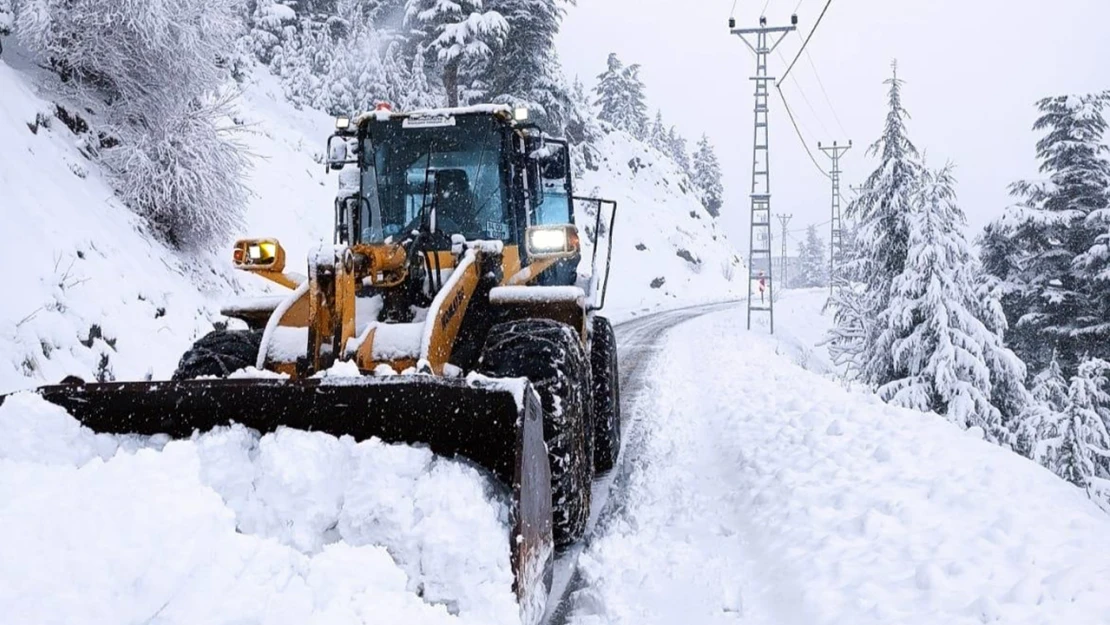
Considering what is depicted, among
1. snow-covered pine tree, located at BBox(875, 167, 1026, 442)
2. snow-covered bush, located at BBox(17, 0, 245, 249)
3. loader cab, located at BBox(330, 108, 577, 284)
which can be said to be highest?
snow-covered bush, located at BBox(17, 0, 245, 249)

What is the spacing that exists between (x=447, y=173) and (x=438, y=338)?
1777 millimetres

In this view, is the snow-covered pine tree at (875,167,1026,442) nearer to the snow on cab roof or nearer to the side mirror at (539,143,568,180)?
the side mirror at (539,143,568,180)

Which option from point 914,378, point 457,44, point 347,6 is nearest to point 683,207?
point 347,6

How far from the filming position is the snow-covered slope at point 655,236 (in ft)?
136

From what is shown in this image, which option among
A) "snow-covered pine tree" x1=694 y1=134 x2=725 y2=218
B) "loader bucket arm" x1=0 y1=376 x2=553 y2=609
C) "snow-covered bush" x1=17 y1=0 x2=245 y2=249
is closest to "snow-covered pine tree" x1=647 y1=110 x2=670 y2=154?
"snow-covered pine tree" x1=694 y1=134 x2=725 y2=218

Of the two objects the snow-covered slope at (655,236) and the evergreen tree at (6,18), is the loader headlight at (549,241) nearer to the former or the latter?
the evergreen tree at (6,18)

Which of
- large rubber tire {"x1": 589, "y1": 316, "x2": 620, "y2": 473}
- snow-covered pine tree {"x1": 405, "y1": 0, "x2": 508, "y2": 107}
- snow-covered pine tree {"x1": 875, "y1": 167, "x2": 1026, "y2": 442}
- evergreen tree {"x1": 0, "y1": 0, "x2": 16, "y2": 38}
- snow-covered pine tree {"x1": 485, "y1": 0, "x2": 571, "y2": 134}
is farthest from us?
snow-covered pine tree {"x1": 485, "y1": 0, "x2": 571, "y2": 134}

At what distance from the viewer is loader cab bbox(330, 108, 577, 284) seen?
5.21 meters

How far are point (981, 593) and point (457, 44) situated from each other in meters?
21.4

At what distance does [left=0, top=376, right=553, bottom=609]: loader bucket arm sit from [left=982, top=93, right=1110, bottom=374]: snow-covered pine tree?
19.9 m

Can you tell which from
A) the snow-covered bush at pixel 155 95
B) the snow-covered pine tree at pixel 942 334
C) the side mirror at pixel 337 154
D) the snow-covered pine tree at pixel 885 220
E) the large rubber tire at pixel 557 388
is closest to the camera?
the large rubber tire at pixel 557 388

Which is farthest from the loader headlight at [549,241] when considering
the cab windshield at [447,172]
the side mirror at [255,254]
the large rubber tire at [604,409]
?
the side mirror at [255,254]

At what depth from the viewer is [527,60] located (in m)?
23.5

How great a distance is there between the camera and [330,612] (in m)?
2.07
